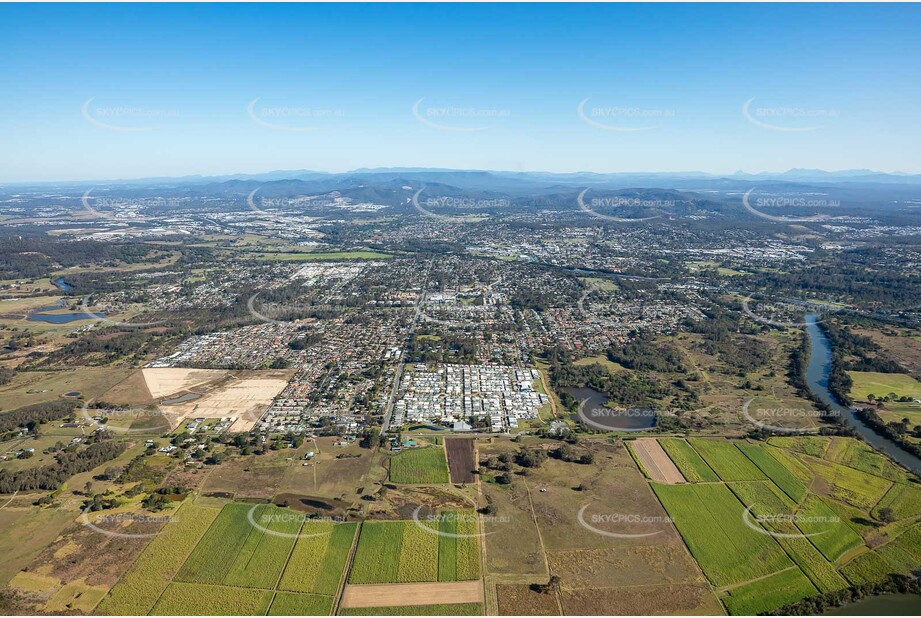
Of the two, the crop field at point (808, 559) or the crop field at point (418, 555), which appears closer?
the crop field at point (808, 559)

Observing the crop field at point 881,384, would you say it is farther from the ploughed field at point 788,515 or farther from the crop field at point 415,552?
the crop field at point 415,552

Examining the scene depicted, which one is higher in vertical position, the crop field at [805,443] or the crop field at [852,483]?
the crop field at [805,443]

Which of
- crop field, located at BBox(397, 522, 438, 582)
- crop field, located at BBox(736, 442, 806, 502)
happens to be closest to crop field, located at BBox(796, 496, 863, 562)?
crop field, located at BBox(736, 442, 806, 502)

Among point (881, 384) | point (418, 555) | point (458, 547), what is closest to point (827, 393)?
point (881, 384)

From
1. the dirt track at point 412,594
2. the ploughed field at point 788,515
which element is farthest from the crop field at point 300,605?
the ploughed field at point 788,515

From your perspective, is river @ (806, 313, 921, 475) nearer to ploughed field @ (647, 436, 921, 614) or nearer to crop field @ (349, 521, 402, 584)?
ploughed field @ (647, 436, 921, 614)

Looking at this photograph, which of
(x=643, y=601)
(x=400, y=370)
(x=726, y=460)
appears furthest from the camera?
(x=400, y=370)

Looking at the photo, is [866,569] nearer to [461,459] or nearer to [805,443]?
[805,443]
